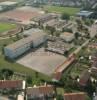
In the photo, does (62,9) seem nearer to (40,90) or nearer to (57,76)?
(57,76)

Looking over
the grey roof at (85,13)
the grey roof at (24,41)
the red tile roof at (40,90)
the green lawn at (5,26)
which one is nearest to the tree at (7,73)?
the red tile roof at (40,90)

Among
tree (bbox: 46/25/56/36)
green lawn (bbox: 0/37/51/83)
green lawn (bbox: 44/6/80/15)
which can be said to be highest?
green lawn (bbox: 44/6/80/15)

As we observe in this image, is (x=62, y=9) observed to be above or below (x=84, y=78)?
above

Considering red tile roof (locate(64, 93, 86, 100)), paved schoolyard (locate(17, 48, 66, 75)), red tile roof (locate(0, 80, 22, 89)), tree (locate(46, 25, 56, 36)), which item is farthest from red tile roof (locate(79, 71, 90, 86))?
tree (locate(46, 25, 56, 36))

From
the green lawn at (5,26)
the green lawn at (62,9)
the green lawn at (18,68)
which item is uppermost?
the green lawn at (62,9)

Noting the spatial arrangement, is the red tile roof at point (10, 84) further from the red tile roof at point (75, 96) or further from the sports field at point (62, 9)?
the sports field at point (62, 9)

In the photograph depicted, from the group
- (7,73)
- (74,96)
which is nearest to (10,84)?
(7,73)

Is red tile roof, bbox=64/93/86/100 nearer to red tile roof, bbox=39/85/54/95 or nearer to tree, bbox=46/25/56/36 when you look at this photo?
red tile roof, bbox=39/85/54/95

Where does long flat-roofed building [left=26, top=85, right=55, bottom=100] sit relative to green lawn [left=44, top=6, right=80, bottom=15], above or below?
below
